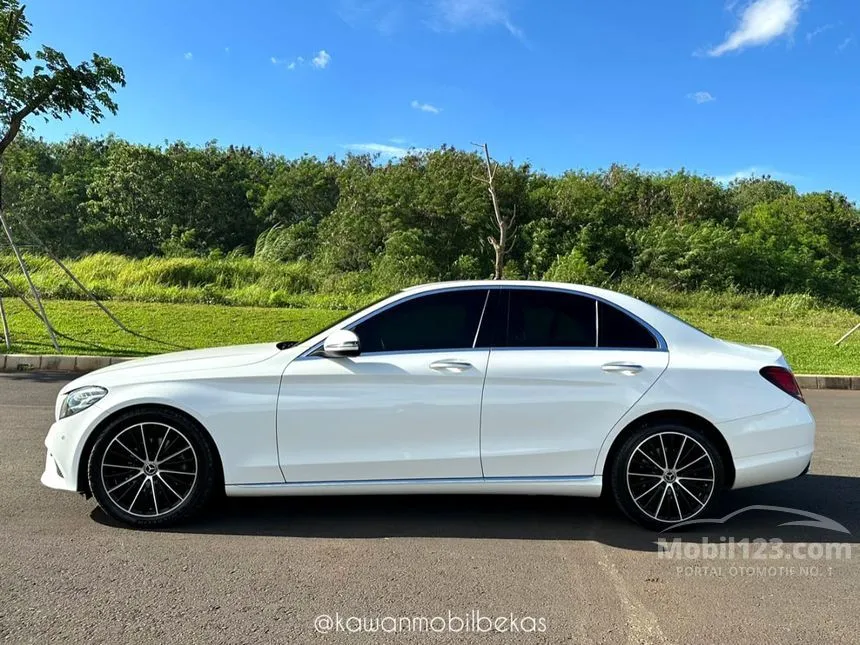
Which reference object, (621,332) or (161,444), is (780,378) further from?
(161,444)

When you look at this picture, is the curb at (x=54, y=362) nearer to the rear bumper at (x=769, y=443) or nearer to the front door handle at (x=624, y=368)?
the front door handle at (x=624, y=368)

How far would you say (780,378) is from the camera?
12.9 ft

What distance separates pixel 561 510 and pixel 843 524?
6.05ft

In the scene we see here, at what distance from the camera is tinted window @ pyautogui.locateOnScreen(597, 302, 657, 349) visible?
3982 millimetres

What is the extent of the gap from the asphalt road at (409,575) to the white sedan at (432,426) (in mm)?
279

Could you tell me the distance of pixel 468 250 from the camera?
30.0 m

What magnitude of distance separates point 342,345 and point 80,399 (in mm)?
1641

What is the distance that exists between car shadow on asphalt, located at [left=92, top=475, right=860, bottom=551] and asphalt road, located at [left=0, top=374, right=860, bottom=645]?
0.06 ft

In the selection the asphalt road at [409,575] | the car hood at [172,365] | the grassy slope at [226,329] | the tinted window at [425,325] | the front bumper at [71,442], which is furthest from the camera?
the grassy slope at [226,329]

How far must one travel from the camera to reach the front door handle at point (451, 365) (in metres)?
3.80

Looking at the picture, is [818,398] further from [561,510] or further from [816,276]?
[816,276]

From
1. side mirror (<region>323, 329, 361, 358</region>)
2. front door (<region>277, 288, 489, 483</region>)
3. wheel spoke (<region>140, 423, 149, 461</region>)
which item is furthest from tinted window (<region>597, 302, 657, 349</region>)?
wheel spoke (<region>140, 423, 149, 461</region>)

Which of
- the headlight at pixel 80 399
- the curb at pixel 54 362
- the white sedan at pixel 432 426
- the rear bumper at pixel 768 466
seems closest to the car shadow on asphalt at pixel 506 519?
the white sedan at pixel 432 426

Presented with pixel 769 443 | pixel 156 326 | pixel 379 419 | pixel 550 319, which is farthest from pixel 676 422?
pixel 156 326
